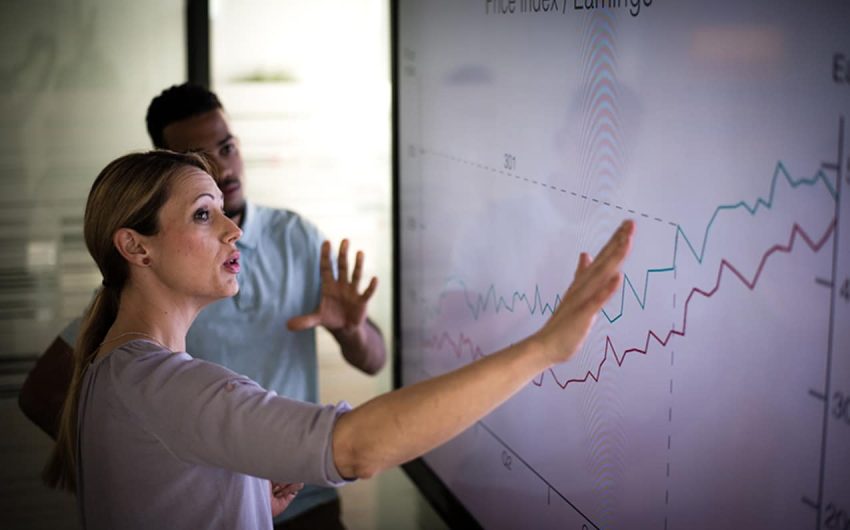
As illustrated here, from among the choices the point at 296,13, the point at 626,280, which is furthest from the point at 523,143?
the point at 296,13

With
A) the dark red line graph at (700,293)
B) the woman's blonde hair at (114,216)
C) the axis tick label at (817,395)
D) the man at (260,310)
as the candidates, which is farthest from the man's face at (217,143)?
the axis tick label at (817,395)

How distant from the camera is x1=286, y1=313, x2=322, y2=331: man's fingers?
2.06 m

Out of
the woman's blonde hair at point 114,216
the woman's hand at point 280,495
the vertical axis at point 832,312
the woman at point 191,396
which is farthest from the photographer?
the woman's hand at point 280,495

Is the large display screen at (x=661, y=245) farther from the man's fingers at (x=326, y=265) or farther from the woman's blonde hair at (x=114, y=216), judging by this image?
the woman's blonde hair at (x=114, y=216)

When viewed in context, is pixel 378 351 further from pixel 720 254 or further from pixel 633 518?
pixel 720 254

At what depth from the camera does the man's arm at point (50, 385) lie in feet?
7.09

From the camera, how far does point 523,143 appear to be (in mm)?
1831

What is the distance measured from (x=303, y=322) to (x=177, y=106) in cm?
51

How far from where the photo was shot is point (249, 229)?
227 centimetres

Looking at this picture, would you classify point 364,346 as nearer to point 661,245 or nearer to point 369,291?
point 369,291

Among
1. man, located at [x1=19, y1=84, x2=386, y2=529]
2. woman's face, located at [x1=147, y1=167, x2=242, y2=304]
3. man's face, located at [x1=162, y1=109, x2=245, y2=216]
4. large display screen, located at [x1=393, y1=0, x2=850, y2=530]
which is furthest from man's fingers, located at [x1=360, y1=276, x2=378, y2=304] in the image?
woman's face, located at [x1=147, y1=167, x2=242, y2=304]

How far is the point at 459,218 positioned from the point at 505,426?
42 centimetres

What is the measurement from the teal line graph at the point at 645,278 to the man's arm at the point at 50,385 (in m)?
0.74

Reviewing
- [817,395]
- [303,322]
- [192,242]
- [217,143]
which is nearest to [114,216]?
[192,242]
